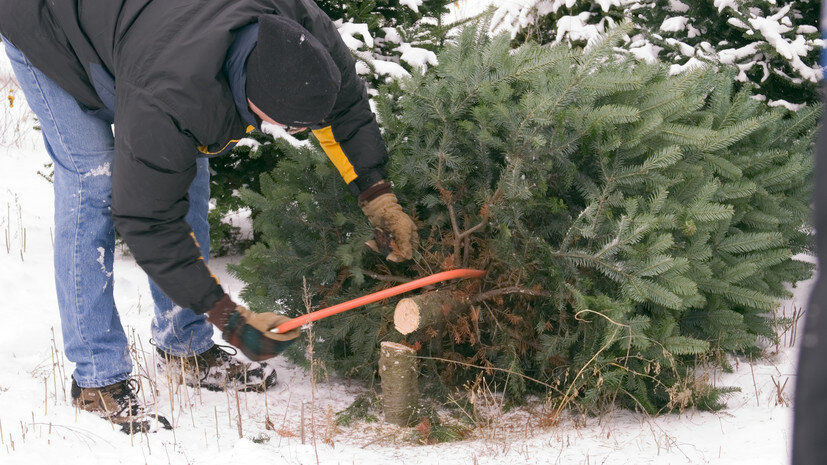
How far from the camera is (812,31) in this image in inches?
175

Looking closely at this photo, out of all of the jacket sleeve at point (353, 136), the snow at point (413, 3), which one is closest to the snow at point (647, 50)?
the snow at point (413, 3)

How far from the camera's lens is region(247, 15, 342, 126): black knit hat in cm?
221

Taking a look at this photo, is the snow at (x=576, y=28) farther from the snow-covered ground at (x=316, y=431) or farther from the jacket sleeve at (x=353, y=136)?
the jacket sleeve at (x=353, y=136)

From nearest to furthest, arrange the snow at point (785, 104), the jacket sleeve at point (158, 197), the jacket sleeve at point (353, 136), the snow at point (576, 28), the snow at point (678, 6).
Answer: the jacket sleeve at point (158, 197) → the jacket sleeve at point (353, 136) → the snow at point (785, 104) → the snow at point (678, 6) → the snow at point (576, 28)

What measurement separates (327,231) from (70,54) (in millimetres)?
1351

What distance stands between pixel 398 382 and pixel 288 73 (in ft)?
4.82

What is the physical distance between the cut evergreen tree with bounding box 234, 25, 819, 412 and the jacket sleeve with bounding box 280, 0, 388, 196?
155mm

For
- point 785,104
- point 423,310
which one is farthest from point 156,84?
point 785,104

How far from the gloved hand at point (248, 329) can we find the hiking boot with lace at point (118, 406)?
1.79 ft

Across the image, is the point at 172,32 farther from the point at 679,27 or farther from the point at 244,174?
the point at 679,27

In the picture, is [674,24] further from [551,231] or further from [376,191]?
[376,191]

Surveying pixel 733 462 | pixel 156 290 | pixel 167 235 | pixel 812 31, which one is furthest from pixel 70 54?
pixel 812 31

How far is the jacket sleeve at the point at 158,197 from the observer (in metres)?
2.18

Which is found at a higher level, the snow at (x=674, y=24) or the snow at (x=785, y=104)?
the snow at (x=674, y=24)
